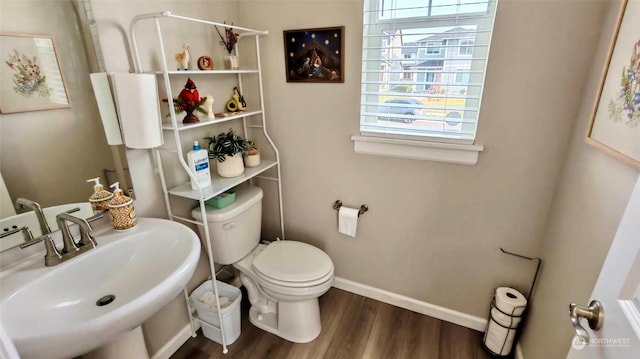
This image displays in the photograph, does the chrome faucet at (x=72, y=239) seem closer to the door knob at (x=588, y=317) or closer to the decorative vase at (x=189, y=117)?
the decorative vase at (x=189, y=117)

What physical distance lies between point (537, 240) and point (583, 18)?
956 millimetres

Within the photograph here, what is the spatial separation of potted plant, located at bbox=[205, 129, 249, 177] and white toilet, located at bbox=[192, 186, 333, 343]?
0.18 meters

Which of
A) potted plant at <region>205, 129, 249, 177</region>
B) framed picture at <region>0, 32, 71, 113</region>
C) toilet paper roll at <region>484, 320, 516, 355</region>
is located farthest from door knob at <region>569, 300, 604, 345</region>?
framed picture at <region>0, 32, 71, 113</region>

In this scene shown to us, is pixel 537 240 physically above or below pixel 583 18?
below

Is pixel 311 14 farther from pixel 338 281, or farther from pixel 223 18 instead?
pixel 338 281

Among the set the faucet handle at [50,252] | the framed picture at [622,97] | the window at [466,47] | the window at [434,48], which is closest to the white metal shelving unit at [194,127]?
the faucet handle at [50,252]

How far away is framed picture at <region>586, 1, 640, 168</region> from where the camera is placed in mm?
816

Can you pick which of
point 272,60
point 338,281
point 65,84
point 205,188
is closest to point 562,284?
point 338,281

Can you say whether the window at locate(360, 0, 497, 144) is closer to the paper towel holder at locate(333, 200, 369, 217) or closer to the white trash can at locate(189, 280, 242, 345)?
the paper towel holder at locate(333, 200, 369, 217)

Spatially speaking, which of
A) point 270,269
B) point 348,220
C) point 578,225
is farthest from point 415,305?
point 578,225

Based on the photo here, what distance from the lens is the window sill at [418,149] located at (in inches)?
57.1

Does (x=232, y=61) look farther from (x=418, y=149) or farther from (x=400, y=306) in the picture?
(x=400, y=306)

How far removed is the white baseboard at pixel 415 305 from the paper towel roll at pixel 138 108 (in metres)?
1.46

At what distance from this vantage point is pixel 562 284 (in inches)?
46.4
